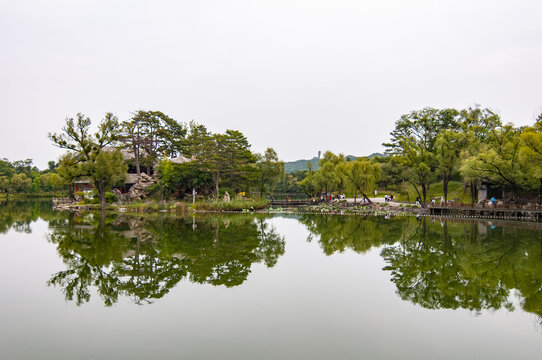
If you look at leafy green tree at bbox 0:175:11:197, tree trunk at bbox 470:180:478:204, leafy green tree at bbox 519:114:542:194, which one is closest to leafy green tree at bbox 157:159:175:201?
tree trunk at bbox 470:180:478:204

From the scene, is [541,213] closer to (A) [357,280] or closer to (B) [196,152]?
(A) [357,280]

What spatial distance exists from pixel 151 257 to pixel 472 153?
3340cm

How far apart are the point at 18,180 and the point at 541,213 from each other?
83863mm

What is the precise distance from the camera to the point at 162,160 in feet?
151

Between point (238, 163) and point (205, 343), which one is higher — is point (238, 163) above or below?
above

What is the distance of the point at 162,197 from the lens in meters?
42.6

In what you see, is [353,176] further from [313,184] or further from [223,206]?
[223,206]

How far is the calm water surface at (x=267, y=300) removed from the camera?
21.7ft

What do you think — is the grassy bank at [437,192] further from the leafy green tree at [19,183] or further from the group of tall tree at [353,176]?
the leafy green tree at [19,183]

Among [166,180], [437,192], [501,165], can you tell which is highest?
[501,165]

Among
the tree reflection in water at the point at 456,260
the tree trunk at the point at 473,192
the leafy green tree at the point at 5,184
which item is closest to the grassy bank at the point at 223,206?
the tree reflection in water at the point at 456,260

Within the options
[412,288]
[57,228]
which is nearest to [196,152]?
[57,228]

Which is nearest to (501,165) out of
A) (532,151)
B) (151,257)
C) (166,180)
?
(532,151)

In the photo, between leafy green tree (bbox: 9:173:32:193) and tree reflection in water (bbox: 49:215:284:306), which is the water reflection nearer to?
tree reflection in water (bbox: 49:215:284:306)
